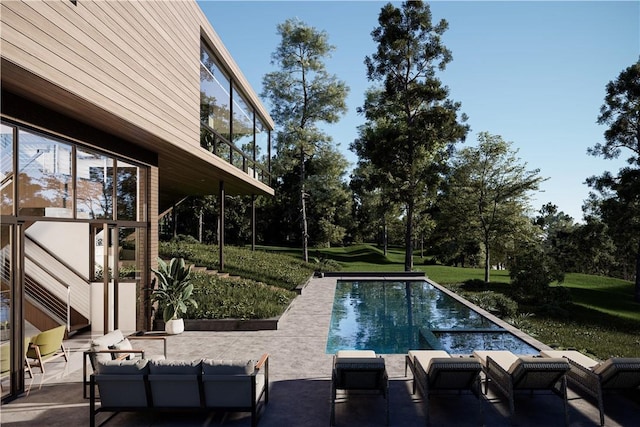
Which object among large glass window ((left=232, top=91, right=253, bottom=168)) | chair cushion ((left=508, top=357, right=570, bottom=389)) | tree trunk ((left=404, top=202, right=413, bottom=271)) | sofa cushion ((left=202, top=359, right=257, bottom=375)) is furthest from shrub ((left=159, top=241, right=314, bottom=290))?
chair cushion ((left=508, top=357, right=570, bottom=389))

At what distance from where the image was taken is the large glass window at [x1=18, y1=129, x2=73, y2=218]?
20.1ft

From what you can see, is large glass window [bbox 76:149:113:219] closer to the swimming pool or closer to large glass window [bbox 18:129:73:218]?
large glass window [bbox 18:129:73:218]

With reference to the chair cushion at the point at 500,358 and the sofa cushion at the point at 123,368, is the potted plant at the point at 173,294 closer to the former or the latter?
the sofa cushion at the point at 123,368

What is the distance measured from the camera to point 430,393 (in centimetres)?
549

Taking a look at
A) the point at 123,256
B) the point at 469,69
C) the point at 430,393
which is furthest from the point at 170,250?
the point at 430,393

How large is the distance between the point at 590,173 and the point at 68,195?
2380cm

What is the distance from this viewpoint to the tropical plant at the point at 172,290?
32.2 ft

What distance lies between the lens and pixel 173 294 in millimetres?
9977

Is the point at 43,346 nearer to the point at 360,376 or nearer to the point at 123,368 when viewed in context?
the point at 123,368

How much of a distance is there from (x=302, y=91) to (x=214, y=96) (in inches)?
643

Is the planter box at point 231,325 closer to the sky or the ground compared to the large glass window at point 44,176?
closer to the ground

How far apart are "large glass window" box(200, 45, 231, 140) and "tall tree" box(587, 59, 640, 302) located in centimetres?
Answer: 1806

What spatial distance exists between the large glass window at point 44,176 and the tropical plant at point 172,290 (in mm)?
3086

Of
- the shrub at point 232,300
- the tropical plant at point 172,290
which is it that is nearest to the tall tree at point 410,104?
the shrub at point 232,300
